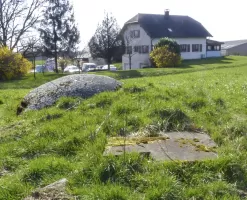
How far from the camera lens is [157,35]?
40.3m

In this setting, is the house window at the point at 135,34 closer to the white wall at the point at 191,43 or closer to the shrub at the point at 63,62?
the white wall at the point at 191,43

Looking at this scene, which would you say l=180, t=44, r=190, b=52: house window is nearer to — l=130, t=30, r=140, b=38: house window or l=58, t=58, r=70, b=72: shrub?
l=130, t=30, r=140, b=38: house window

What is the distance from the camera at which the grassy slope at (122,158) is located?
2787 mm

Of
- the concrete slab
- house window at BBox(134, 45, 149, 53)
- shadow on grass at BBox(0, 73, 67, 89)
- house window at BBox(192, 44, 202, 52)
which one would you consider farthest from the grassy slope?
house window at BBox(192, 44, 202, 52)

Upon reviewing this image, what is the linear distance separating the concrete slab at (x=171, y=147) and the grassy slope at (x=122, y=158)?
5.7 inches

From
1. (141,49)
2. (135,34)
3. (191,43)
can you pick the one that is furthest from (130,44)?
(191,43)

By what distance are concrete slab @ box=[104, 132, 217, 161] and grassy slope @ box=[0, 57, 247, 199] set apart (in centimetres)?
14

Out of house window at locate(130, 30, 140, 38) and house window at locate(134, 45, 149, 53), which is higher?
house window at locate(130, 30, 140, 38)

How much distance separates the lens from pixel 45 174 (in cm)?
308

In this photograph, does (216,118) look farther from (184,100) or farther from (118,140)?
(118,140)

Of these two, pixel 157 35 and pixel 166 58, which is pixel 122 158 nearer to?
pixel 166 58

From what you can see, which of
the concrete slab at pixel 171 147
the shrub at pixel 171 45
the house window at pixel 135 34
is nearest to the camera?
the concrete slab at pixel 171 147

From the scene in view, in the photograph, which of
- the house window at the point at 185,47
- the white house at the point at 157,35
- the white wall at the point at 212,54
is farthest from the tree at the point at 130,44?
the white wall at the point at 212,54

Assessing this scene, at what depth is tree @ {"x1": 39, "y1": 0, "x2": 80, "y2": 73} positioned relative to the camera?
33.8 m
